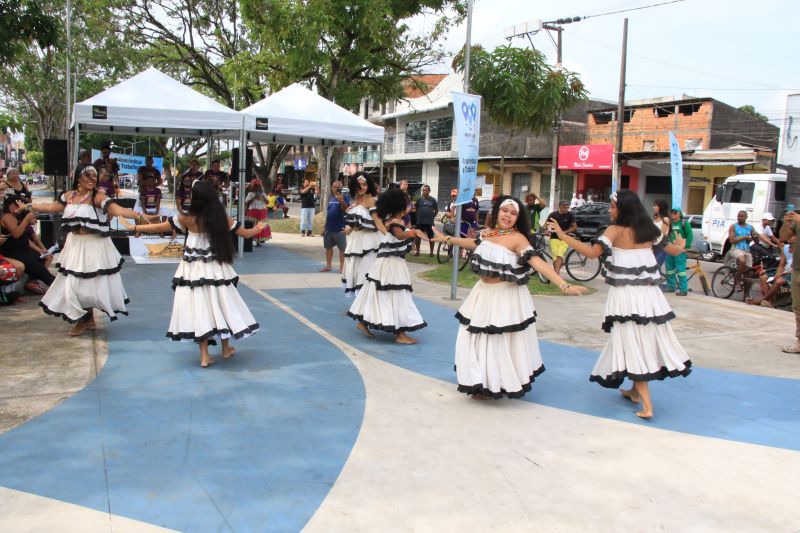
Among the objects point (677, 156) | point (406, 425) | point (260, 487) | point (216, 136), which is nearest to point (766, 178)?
point (677, 156)

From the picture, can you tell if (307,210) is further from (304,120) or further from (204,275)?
(204,275)

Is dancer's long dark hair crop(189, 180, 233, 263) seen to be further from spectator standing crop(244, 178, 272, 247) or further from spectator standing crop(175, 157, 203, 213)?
spectator standing crop(244, 178, 272, 247)

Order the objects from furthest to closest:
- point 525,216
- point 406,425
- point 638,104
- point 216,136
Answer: point 638,104
point 216,136
point 525,216
point 406,425

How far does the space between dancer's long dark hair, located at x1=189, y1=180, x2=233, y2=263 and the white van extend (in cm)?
1754

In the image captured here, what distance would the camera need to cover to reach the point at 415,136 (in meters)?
49.6

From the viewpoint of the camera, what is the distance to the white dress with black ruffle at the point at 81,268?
6.58m

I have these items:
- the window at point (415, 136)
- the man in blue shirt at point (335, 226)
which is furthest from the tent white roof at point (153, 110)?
the window at point (415, 136)

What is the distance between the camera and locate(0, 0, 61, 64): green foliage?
287 inches

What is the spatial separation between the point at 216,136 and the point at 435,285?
293 inches

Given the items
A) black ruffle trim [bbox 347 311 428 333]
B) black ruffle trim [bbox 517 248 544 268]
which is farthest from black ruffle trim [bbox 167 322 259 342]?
black ruffle trim [bbox 517 248 544 268]

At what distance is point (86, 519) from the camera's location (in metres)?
3.35

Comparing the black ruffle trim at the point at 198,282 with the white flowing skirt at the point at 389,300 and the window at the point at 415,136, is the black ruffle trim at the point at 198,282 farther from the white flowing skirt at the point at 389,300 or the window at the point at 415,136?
the window at the point at 415,136

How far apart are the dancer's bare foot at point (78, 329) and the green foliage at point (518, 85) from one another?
9549 millimetres

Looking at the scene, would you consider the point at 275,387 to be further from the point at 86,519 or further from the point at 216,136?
the point at 216,136
